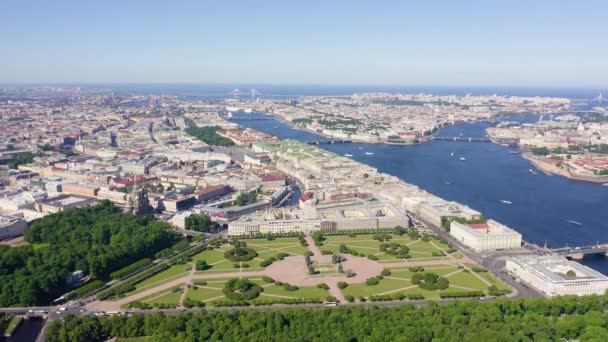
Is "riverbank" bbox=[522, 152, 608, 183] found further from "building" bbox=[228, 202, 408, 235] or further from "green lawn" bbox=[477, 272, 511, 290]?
"green lawn" bbox=[477, 272, 511, 290]

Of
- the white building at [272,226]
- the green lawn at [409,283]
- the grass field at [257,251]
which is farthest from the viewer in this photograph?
the white building at [272,226]

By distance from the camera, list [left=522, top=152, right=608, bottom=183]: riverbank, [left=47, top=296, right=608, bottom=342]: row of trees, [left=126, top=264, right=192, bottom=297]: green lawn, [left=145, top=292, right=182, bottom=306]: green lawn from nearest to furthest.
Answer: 1. [left=47, top=296, right=608, bottom=342]: row of trees
2. [left=145, top=292, right=182, bottom=306]: green lawn
3. [left=126, top=264, right=192, bottom=297]: green lawn
4. [left=522, top=152, right=608, bottom=183]: riverbank

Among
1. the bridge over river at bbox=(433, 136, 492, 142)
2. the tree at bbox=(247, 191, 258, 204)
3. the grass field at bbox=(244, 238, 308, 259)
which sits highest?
the bridge over river at bbox=(433, 136, 492, 142)

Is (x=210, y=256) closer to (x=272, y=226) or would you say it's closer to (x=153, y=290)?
(x=153, y=290)

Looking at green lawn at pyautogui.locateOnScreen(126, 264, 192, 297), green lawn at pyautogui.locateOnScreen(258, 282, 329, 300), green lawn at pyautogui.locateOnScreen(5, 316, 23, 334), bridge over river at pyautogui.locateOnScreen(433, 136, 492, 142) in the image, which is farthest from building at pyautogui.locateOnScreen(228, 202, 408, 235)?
bridge over river at pyautogui.locateOnScreen(433, 136, 492, 142)

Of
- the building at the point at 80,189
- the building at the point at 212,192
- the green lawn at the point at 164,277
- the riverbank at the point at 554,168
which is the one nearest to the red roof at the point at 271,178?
the building at the point at 212,192

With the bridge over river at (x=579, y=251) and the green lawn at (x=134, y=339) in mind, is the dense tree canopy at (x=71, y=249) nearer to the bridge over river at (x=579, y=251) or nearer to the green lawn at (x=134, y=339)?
the green lawn at (x=134, y=339)
